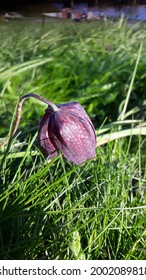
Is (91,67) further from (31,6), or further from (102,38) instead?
(31,6)

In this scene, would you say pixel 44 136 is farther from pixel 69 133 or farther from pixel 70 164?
pixel 70 164

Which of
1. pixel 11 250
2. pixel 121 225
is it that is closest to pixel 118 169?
pixel 121 225

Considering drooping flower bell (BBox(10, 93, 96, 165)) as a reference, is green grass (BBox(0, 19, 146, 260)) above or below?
below

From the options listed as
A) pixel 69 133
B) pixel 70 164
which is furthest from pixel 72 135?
pixel 70 164

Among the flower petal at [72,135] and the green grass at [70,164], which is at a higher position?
the flower petal at [72,135]
